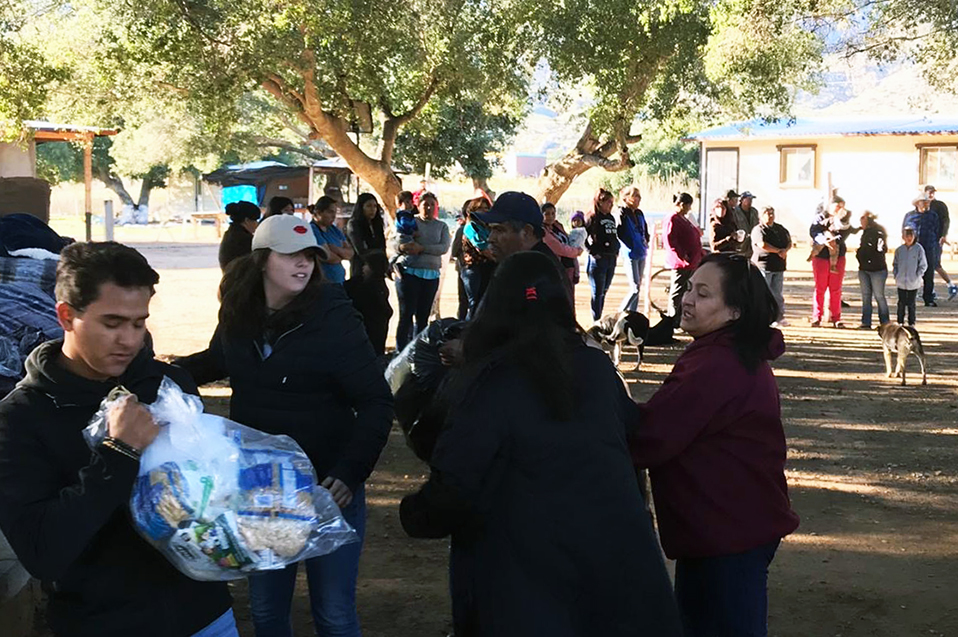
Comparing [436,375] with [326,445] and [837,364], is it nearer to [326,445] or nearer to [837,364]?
[326,445]

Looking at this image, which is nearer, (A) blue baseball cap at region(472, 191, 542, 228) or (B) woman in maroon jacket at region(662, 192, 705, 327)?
(A) blue baseball cap at region(472, 191, 542, 228)

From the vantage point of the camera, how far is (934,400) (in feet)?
35.1

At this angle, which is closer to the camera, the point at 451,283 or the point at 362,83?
the point at 362,83

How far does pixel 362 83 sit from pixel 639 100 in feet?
14.6

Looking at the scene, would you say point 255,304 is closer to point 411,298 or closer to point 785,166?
point 411,298

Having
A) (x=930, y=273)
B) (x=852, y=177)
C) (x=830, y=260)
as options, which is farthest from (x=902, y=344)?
(x=852, y=177)

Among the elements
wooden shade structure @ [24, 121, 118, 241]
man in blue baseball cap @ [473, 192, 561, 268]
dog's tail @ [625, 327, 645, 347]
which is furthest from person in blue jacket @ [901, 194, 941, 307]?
wooden shade structure @ [24, 121, 118, 241]

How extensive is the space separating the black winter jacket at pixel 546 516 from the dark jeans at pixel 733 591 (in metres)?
0.54

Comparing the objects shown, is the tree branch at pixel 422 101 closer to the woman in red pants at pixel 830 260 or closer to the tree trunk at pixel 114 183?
the woman in red pants at pixel 830 260

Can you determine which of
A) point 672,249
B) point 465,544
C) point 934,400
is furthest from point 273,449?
point 672,249

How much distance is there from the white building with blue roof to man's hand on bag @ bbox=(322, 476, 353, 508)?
2931 centimetres

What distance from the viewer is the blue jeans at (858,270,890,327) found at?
586 inches

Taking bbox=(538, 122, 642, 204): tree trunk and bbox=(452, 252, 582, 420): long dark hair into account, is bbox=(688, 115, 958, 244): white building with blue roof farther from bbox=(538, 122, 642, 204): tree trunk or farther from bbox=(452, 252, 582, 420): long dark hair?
bbox=(452, 252, 582, 420): long dark hair

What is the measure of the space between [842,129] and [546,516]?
110 ft
